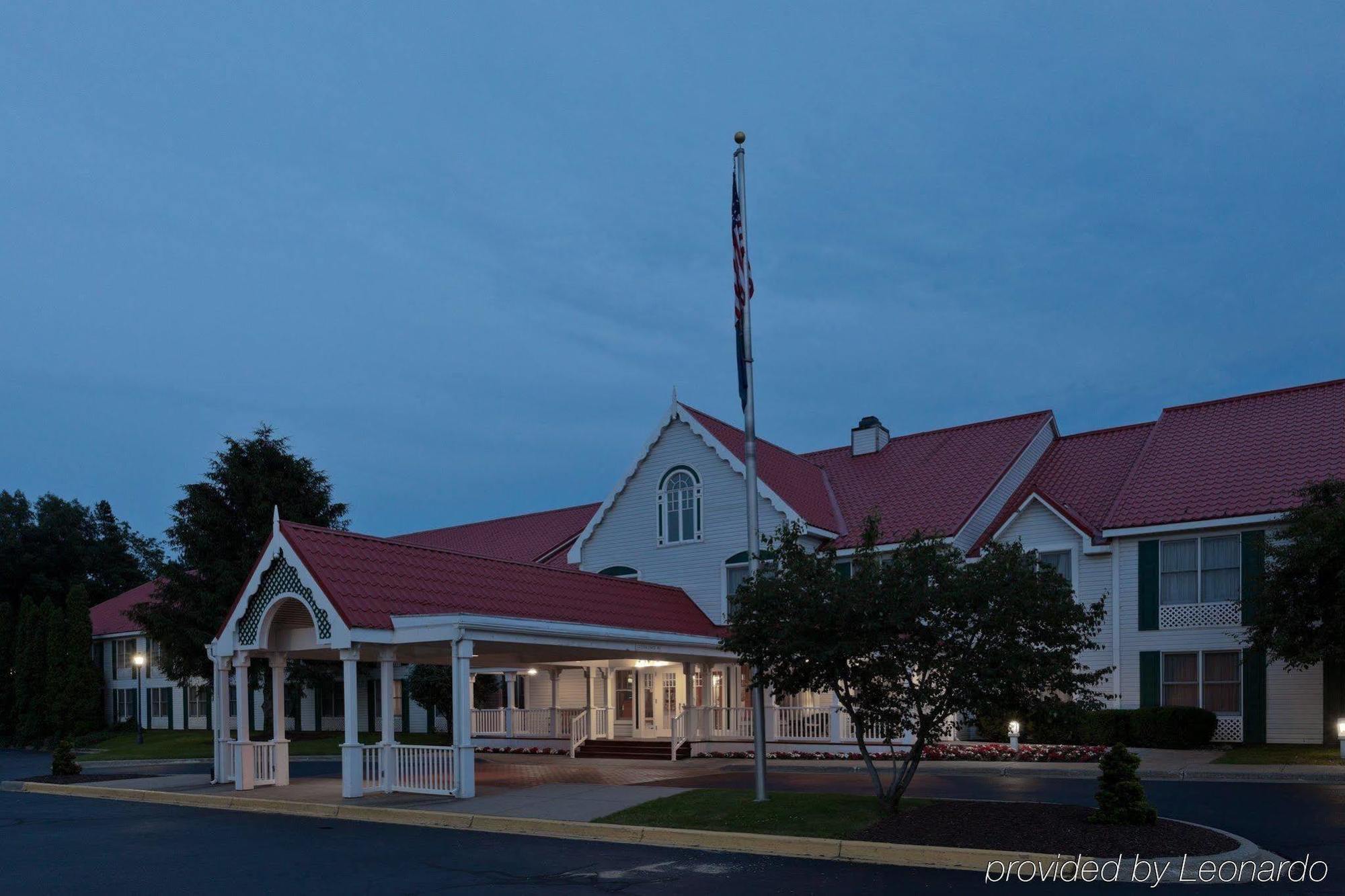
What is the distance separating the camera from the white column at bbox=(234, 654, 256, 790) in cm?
2350

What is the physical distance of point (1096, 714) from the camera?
91.1ft

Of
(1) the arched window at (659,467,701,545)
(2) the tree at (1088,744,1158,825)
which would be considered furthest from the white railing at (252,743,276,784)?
(2) the tree at (1088,744,1158,825)

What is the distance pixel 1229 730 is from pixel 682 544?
608 inches

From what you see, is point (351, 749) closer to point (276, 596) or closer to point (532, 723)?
point (276, 596)

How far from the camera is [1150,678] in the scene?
28.9 metres

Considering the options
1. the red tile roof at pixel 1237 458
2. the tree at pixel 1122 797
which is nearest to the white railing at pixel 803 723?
the red tile roof at pixel 1237 458

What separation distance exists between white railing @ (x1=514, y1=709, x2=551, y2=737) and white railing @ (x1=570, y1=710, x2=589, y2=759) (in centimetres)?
323

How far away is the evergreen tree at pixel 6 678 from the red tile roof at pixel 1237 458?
5132cm

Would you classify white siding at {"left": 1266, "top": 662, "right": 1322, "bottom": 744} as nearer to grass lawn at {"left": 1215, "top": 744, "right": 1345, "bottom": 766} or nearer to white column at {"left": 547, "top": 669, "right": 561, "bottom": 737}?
grass lawn at {"left": 1215, "top": 744, "right": 1345, "bottom": 766}

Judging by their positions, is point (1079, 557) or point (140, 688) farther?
point (140, 688)

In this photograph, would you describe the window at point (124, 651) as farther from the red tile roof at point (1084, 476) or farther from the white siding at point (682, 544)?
the red tile roof at point (1084, 476)

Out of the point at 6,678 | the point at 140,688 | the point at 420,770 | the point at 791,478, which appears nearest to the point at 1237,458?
the point at 791,478

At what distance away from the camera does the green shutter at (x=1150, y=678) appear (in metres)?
28.8

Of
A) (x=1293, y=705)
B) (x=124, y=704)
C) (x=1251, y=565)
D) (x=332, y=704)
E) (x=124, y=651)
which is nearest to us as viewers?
(x=1293, y=705)
